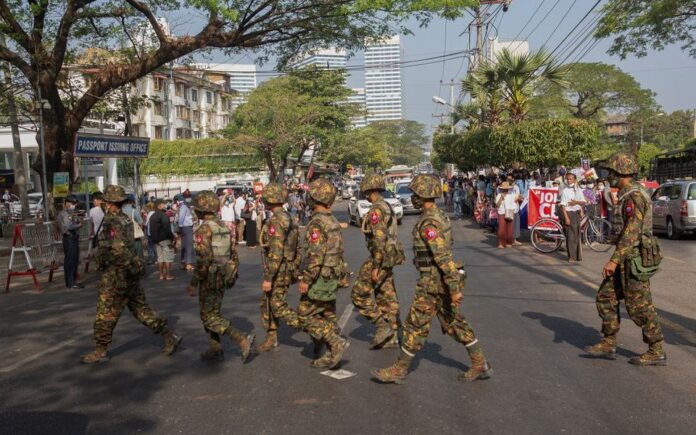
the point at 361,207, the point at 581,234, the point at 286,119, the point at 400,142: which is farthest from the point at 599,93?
the point at 400,142

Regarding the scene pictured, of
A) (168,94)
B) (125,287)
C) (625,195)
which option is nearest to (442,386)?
(625,195)

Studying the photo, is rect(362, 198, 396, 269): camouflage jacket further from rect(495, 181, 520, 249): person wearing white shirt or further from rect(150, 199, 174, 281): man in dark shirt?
rect(495, 181, 520, 249): person wearing white shirt

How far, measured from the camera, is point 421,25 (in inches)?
645

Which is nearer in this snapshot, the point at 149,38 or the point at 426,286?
the point at 426,286

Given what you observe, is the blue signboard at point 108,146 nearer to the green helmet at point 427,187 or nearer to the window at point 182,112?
the green helmet at point 427,187

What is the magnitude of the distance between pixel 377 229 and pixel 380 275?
1.50 feet

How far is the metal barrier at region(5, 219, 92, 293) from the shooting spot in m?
11.9

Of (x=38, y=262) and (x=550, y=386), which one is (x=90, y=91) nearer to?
(x=38, y=262)

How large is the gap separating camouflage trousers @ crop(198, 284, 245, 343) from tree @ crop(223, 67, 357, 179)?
99.9 feet

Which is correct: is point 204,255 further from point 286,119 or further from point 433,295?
point 286,119

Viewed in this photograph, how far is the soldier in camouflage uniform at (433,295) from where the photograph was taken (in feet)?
17.6

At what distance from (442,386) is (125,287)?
3285 mm

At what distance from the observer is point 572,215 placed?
13195 millimetres

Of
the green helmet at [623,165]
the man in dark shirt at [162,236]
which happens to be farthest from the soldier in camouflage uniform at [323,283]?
the man in dark shirt at [162,236]
